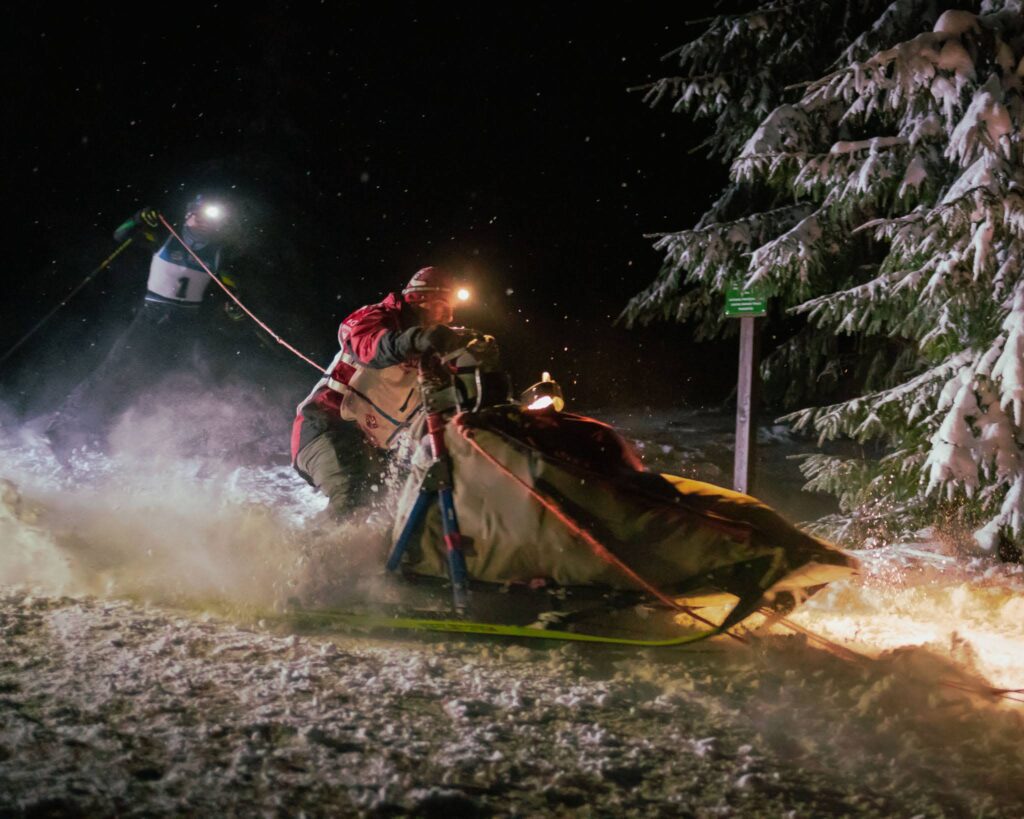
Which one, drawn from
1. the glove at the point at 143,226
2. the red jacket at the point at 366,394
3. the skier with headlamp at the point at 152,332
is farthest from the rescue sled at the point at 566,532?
the glove at the point at 143,226

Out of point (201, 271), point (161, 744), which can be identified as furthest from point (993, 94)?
point (201, 271)

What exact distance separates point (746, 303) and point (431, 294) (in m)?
3.33

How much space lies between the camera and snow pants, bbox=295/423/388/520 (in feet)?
16.7

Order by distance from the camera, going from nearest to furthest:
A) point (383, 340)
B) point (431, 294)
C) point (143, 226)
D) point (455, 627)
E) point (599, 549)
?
point (599, 549)
point (455, 627)
point (383, 340)
point (431, 294)
point (143, 226)

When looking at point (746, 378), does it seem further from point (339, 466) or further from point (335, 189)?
Result: point (335, 189)

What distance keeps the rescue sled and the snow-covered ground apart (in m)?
0.25

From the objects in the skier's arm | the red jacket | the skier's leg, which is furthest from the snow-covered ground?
the skier's arm

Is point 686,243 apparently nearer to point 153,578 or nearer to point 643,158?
point 153,578

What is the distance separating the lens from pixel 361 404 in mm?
5336

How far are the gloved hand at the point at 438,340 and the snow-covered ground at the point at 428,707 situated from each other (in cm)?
107

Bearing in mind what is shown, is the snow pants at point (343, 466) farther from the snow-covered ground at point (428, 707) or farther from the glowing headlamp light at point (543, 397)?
the glowing headlamp light at point (543, 397)

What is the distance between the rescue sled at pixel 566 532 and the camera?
379 cm

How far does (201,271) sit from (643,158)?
12546 mm

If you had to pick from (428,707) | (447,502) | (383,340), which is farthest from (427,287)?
(428,707)
